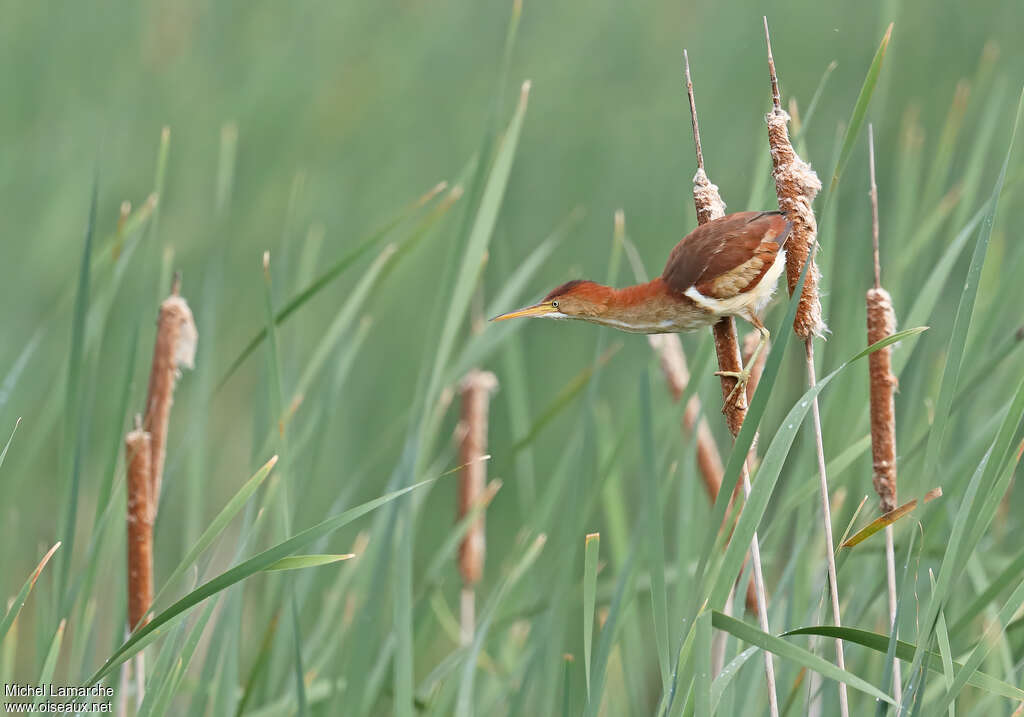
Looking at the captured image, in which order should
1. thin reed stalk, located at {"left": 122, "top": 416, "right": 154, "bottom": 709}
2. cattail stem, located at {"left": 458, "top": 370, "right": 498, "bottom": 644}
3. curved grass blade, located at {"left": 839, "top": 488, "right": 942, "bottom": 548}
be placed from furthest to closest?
cattail stem, located at {"left": 458, "top": 370, "right": 498, "bottom": 644} < thin reed stalk, located at {"left": 122, "top": 416, "right": 154, "bottom": 709} < curved grass blade, located at {"left": 839, "top": 488, "right": 942, "bottom": 548}

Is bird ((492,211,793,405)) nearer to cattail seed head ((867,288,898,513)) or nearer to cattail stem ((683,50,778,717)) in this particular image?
cattail stem ((683,50,778,717))

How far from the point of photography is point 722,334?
71 cm

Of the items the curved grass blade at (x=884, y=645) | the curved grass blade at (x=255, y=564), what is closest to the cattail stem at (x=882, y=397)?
the curved grass blade at (x=884, y=645)

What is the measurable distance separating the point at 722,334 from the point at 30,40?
7.18 ft

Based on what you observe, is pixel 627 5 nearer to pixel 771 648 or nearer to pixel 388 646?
pixel 388 646

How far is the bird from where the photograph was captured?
0.64m

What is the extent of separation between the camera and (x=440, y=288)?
3.98 feet

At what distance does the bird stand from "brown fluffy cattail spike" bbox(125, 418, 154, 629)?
0.45 meters

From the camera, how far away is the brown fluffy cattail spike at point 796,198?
2.20 ft

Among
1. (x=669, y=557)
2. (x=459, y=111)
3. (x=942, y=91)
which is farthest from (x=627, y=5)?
(x=669, y=557)

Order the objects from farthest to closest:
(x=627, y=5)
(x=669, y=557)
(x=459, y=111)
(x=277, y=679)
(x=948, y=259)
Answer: (x=627, y=5), (x=459, y=111), (x=669, y=557), (x=277, y=679), (x=948, y=259)

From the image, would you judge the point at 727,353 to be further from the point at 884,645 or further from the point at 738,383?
the point at 884,645

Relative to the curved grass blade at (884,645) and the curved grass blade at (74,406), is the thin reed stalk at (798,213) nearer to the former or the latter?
the curved grass blade at (884,645)

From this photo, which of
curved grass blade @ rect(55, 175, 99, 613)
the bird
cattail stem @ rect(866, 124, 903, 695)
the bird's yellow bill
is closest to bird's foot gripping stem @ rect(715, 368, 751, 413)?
the bird
